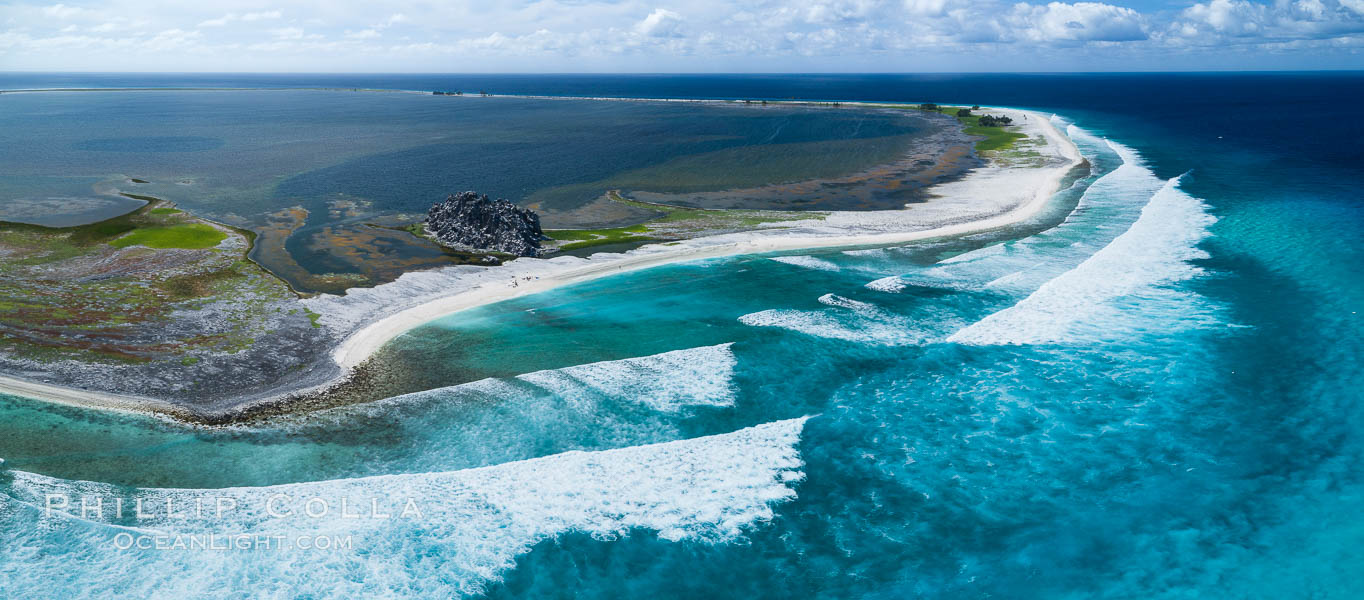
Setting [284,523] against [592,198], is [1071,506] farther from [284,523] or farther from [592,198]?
[592,198]

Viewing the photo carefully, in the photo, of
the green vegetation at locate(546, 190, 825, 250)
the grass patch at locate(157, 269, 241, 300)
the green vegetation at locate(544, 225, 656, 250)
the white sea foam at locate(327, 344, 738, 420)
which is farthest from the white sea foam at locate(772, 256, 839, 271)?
the grass patch at locate(157, 269, 241, 300)

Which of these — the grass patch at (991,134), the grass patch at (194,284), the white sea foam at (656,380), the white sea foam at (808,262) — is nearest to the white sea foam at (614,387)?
the white sea foam at (656,380)

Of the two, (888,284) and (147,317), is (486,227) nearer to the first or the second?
(147,317)

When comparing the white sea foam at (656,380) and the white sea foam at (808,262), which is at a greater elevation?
the white sea foam at (808,262)

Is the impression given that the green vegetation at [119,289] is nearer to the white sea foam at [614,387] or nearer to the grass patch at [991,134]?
the white sea foam at [614,387]

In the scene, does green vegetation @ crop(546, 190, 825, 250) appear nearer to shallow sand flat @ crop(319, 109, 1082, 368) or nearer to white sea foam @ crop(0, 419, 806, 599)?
shallow sand flat @ crop(319, 109, 1082, 368)

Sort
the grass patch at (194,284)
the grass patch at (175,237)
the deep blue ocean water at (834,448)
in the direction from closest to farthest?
the deep blue ocean water at (834,448) < the grass patch at (194,284) < the grass patch at (175,237)

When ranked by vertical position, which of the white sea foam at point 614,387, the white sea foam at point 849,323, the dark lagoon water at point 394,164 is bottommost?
the white sea foam at point 614,387
